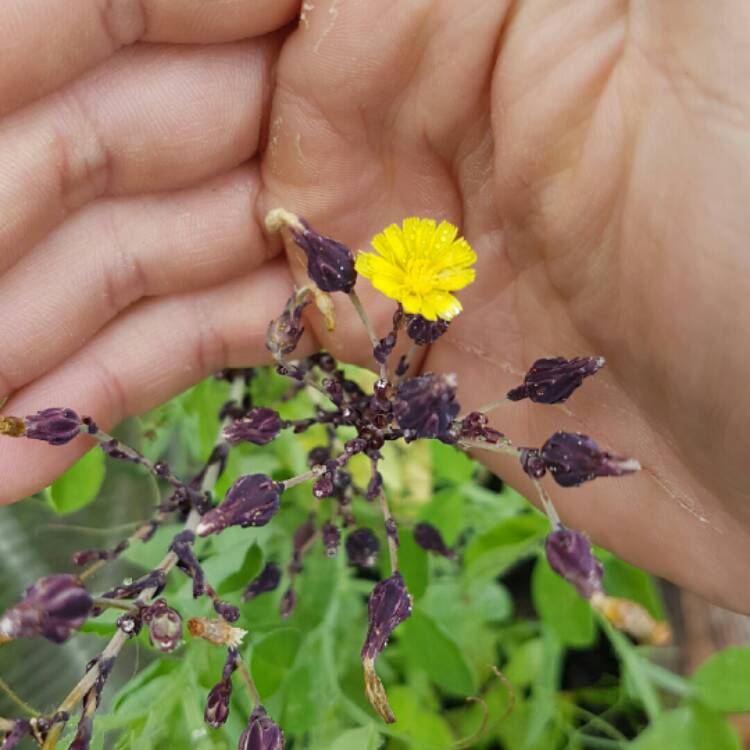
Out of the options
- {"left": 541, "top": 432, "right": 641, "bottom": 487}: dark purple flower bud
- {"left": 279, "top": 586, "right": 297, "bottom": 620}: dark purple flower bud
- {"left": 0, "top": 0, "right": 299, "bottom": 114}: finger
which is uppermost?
{"left": 0, "top": 0, "right": 299, "bottom": 114}: finger

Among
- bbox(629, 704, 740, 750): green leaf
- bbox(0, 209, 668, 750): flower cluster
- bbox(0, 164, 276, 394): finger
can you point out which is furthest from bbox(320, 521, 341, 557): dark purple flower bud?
bbox(629, 704, 740, 750): green leaf

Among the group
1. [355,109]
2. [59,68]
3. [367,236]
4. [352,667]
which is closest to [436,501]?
[352,667]

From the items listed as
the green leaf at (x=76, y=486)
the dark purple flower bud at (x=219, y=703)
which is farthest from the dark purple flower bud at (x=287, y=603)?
the green leaf at (x=76, y=486)

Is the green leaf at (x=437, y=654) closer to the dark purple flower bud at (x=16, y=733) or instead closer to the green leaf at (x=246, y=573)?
the green leaf at (x=246, y=573)

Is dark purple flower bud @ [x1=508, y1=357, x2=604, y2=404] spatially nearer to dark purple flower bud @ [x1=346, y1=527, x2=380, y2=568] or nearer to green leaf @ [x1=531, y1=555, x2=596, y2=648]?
dark purple flower bud @ [x1=346, y1=527, x2=380, y2=568]

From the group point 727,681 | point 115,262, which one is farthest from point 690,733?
point 115,262

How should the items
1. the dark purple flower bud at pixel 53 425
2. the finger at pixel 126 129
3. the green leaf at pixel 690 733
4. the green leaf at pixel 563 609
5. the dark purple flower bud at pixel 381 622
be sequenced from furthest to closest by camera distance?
the green leaf at pixel 563 609 → the green leaf at pixel 690 733 → the finger at pixel 126 129 → the dark purple flower bud at pixel 53 425 → the dark purple flower bud at pixel 381 622
